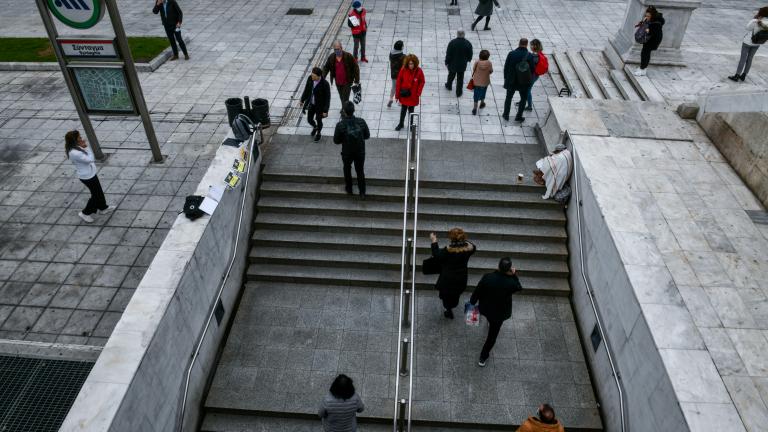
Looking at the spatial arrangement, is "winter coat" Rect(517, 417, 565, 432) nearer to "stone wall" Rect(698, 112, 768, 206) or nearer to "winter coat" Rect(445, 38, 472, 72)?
"stone wall" Rect(698, 112, 768, 206)

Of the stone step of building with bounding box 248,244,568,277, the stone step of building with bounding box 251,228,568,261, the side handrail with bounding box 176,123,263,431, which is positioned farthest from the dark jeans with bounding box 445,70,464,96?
the stone step of building with bounding box 248,244,568,277

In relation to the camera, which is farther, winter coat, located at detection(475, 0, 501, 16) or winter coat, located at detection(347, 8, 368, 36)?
winter coat, located at detection(475, 0, 501, 16)

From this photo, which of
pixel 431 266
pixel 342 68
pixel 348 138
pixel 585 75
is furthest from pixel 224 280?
pixel 585 75

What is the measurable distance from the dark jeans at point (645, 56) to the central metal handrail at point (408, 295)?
6001 mm

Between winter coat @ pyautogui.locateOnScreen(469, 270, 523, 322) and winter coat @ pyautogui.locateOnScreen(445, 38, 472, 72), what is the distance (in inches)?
256

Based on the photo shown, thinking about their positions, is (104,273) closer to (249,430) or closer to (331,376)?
(249,430)

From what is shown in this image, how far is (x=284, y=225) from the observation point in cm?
874

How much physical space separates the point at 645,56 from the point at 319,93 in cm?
778

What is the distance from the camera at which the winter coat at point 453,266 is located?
6.63 meters

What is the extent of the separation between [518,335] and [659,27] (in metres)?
8.05

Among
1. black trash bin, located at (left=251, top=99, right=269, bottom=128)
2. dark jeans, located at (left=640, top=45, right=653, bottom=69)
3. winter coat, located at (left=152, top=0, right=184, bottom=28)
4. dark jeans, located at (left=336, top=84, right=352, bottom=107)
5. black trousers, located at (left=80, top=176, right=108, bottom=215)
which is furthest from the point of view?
winter coat, located at (left=152, top=0, right=184, bottom=28)

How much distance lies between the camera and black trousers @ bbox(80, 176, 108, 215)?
25.9 feet

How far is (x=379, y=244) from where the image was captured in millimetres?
8492

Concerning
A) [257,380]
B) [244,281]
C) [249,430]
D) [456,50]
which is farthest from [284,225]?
[456,50]
